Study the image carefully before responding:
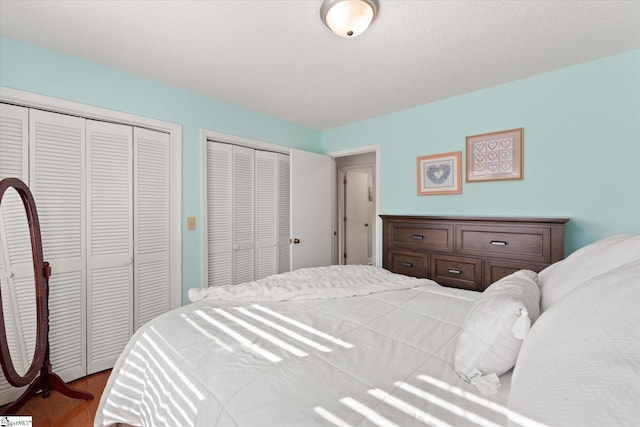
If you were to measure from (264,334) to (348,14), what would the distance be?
1.66 metres

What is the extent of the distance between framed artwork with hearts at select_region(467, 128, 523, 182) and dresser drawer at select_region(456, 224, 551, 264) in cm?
54

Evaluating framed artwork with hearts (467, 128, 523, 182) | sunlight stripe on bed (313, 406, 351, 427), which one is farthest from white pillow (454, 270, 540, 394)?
framed artwork with hearts (467, 128, 523, 182)

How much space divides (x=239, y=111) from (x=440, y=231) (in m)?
2.44

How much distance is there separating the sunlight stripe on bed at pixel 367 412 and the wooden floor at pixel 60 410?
6.06 feet

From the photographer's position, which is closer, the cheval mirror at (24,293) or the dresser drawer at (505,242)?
the cheval mirror at (24,293)

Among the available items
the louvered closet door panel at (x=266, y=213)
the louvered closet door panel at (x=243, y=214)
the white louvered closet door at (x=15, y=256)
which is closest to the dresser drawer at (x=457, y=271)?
the louvered closet door panel at (x=266, y=213)

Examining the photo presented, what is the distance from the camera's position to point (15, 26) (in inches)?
66.1

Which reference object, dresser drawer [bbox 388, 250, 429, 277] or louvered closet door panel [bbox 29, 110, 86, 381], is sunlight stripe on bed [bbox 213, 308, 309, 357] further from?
dresser drawer [bbox 388, 250, 429, 277]

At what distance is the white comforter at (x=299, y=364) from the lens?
0.76 metres

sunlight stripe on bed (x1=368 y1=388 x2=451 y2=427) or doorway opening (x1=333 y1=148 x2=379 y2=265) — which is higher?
doorway opening (x1=333 y1=148 x2=379 y2=265)

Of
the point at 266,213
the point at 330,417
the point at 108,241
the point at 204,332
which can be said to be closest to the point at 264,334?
the point at 204,332

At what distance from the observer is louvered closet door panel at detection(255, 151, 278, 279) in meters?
3.26

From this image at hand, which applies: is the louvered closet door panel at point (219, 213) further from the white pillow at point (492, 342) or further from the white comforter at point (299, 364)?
the white pillow at point (492, 342)

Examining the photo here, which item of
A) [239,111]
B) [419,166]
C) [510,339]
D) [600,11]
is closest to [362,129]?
[419,166]
